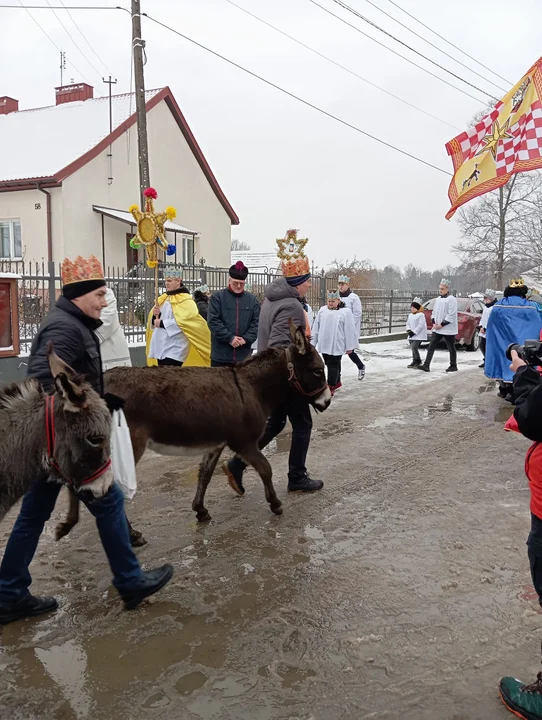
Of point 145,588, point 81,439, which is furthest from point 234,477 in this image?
point 81,439

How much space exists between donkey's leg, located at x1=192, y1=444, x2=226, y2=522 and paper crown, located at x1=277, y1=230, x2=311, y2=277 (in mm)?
1905

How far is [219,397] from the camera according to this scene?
4.43 metres

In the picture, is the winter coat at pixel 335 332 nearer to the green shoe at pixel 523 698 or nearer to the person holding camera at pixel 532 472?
the person holding camera at pixel 532 472

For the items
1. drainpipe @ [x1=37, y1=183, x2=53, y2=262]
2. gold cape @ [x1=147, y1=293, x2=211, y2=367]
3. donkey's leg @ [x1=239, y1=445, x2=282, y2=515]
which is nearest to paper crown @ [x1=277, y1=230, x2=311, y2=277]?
gold cape @ [x1=147, y1=293, x2=211, y2=367]

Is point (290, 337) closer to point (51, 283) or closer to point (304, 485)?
point (304, 485)

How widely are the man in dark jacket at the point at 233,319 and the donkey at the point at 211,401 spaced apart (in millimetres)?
1411

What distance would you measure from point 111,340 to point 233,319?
1340 mm

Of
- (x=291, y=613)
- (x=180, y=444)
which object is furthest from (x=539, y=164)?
(x=291, y=613)

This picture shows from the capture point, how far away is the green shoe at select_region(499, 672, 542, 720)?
2418 millimetres

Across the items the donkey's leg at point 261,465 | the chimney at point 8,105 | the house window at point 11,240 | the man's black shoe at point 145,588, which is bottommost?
the man's black shoe at point 145,588

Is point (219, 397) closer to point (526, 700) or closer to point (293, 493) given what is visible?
point (293, 493)

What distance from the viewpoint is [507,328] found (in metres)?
8.95

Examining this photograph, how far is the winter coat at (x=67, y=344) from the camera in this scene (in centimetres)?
308

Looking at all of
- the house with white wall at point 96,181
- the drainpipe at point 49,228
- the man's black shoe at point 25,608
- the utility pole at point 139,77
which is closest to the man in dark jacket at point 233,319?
the man's black shoe at point 25,608
